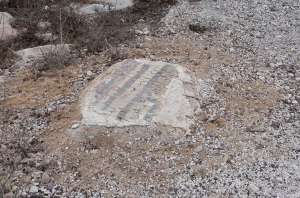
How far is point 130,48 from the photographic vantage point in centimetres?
456

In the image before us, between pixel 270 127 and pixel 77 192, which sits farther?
pixel 270 127

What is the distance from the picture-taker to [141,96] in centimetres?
339

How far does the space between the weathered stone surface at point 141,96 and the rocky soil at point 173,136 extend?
108mm

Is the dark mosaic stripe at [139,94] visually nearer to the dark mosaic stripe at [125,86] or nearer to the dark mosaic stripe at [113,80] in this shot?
the dark mosaic stripe at [125,86]

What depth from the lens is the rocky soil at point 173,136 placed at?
8.67 ft

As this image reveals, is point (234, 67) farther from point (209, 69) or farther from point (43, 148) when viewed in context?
point (43, 148)

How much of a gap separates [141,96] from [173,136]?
578 mm

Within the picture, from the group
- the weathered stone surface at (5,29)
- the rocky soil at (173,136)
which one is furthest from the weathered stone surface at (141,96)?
the weathered stone surface at (5,29)

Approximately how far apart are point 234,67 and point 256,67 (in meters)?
0.28

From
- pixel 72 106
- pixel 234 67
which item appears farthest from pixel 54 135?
pixel 234 67

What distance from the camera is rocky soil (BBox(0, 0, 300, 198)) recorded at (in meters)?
2.64

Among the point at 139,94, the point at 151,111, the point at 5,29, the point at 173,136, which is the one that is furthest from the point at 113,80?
the point at 5,29

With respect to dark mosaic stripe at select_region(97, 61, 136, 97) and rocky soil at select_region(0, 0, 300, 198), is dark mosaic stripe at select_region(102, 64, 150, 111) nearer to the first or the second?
dark mosaic stripe at select_region(97, 61, 136, 97)

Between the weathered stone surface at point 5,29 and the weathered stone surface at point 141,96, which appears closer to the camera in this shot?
the weathered stone surface at point 141,96
